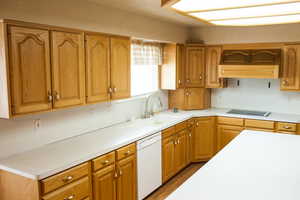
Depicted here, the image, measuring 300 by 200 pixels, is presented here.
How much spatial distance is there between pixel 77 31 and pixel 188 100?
9.25ft

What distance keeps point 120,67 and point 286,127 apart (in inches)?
106

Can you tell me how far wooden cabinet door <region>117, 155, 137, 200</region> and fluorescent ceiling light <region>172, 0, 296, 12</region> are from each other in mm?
2092

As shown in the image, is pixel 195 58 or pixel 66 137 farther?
pixel 195 58

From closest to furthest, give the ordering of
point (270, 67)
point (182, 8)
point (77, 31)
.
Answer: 1. point (182, 8)
2. point (77, 31)
3. point (270, 67)

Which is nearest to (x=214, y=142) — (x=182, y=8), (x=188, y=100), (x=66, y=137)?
(x=188, y=100)

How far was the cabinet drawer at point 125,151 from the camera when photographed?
2.94 meters

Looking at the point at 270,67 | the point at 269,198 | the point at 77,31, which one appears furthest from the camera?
the point at 270,67

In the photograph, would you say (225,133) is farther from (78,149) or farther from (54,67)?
(54,67)

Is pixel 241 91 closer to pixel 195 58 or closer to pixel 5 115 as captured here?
pixel 195 58

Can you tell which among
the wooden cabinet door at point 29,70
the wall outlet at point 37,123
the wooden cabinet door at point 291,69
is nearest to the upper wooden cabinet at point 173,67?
the wooden cabinet door at point 291,69

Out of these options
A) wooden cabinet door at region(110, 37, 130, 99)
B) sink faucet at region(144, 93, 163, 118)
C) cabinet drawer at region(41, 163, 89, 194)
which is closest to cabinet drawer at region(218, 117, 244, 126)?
sink faucet at region(144, 93, 163, 118)

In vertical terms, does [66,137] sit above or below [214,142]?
above

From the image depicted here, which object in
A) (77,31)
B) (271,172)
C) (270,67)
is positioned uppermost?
(77,31)

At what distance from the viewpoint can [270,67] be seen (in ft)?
13.8
